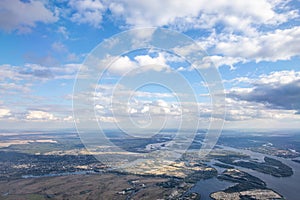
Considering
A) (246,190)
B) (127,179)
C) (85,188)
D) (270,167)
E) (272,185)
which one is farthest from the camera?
(270,167)

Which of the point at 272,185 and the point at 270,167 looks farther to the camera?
the point at 270,167

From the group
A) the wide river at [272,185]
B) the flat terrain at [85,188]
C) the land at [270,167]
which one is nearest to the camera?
the wide river at [272,185]

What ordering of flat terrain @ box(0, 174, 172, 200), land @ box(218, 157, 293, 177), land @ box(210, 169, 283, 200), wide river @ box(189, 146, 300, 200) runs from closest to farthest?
1. land @ box(210, 169, 283, 200)
2. wide river @ box(189, 146, 300, 200)
3. flat terrain @ box(0, 174, 172, 200)
4. land @ box(218, 157, 293, 177)

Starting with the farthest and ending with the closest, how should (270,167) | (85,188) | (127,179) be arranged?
(270,167) → (127,179) → (85,188)

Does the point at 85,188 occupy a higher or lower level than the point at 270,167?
lower

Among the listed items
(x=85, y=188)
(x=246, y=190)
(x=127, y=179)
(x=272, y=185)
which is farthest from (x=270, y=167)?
(x=85, y=188)

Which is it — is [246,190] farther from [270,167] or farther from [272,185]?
[270,167]

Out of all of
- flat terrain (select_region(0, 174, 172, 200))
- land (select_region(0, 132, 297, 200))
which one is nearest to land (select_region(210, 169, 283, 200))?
land (select_region(0, 132, 297, 200))

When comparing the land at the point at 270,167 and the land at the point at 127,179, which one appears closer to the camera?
the land at the point at 127,179

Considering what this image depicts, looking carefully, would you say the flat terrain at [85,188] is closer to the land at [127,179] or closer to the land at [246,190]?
the land at [127,179]

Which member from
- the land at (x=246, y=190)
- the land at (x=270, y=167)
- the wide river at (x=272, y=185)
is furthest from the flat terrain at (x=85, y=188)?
the land at (x=270, y=167)

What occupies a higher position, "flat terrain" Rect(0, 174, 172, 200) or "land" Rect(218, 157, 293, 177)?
"land" Rect(218, 157, 293, 177)

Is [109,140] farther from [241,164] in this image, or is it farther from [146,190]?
[146,190]

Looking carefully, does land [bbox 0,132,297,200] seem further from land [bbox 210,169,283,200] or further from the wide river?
the wide river
